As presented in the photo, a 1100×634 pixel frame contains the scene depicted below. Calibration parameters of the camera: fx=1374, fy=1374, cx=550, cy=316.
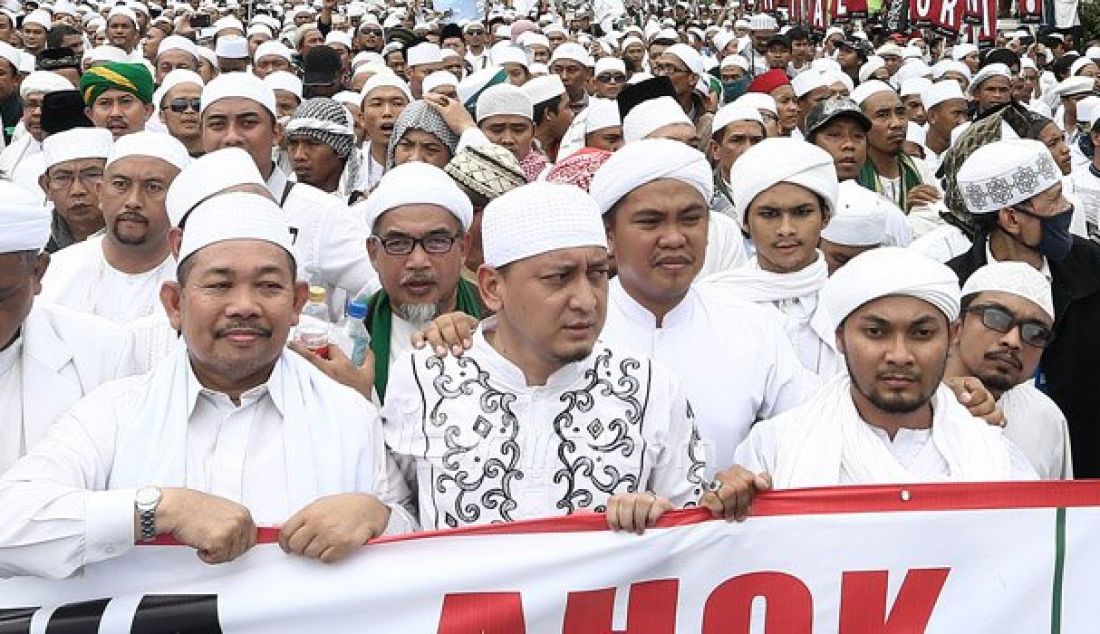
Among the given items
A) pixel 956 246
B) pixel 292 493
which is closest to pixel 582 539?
pixel 292 493

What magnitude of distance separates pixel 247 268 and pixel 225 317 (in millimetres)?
122

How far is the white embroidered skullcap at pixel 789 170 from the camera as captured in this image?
4.41 m

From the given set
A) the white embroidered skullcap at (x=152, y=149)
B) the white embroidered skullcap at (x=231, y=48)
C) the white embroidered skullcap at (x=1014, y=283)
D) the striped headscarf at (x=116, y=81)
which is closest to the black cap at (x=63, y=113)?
the striped headscarf at (x=116, y=81)

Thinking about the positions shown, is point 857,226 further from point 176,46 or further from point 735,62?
point 735,62

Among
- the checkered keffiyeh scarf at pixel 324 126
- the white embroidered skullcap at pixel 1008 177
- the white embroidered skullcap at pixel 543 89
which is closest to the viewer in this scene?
the white embroidered skullcap at pixel 1008 177

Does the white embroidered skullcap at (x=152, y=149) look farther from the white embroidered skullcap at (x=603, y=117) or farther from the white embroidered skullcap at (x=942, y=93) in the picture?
the white embroidered skullcap at (x=942, y=93)

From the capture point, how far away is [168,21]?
16.9 meters

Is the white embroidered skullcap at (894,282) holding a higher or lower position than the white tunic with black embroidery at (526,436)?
higher

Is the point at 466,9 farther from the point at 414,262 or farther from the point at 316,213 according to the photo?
the point at 414,262

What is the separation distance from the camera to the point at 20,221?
10.1 feet

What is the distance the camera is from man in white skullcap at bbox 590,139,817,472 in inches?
140

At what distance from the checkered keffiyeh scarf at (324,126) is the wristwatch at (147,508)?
12.3 feet

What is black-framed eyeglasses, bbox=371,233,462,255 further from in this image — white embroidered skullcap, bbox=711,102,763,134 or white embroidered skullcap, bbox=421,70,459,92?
white embroidered skullcap, bbox=421,70,459,92

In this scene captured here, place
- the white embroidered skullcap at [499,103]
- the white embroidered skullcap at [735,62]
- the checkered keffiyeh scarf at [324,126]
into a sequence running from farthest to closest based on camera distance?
the white embroidered skullcap at [735,62] → the white embroidered skullcap at [499,103] → the checkered keffiyeh scarf at [324,126]
